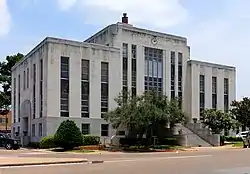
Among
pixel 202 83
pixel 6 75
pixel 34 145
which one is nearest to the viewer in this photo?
pixel 34 145

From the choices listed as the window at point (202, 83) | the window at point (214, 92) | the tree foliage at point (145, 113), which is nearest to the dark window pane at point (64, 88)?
the tree foliage at point (145, 113)

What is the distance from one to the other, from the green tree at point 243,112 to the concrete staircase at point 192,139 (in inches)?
295

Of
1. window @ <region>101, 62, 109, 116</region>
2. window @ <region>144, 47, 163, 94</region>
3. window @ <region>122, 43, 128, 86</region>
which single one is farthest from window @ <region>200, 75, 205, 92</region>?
window @ <region>101, 62, 109, 116</region>

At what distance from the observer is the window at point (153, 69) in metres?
53.8

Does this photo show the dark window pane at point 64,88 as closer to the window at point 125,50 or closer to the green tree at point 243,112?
the window at point 125,50

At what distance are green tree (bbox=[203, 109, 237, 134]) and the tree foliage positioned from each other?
8.81 metres

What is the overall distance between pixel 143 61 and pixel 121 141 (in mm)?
12087

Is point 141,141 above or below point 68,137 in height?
below

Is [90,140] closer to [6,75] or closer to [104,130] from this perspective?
[104,130]

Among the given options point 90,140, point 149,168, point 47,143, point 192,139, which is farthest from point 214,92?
point 149,168

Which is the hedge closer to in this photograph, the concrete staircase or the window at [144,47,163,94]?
the concrete staircase

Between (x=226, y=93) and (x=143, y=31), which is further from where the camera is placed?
(x=226, y=93)

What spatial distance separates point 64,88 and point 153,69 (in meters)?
12.5

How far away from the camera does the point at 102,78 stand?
49.8m
